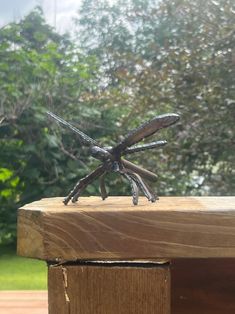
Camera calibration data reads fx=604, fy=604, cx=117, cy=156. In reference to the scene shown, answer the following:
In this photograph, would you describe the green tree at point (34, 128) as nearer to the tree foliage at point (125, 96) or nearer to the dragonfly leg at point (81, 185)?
the tree foliage at point (125, 96)

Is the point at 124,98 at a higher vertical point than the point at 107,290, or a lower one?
higher

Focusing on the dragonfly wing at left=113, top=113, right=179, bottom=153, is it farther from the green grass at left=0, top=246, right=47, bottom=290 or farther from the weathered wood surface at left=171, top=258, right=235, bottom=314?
the green grass at left=0, top=246, right=47, bottom=290

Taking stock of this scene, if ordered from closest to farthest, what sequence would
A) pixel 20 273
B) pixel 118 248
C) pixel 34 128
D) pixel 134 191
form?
pixel 118 248
pixel 134 191
pixel 20 273
pixel 34 128

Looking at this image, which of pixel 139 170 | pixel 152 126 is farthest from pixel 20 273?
pixel 152 126

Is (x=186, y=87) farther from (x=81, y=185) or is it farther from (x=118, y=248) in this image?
(x=118, y=248)

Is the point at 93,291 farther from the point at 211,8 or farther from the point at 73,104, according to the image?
the point at 73,104

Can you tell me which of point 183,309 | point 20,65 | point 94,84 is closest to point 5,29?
point 20,65

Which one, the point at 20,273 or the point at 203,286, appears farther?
the point at 20,273

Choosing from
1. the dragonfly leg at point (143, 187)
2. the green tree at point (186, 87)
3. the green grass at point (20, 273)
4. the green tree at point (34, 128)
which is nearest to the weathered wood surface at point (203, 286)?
the dragonfly leg at point (143, 187)
